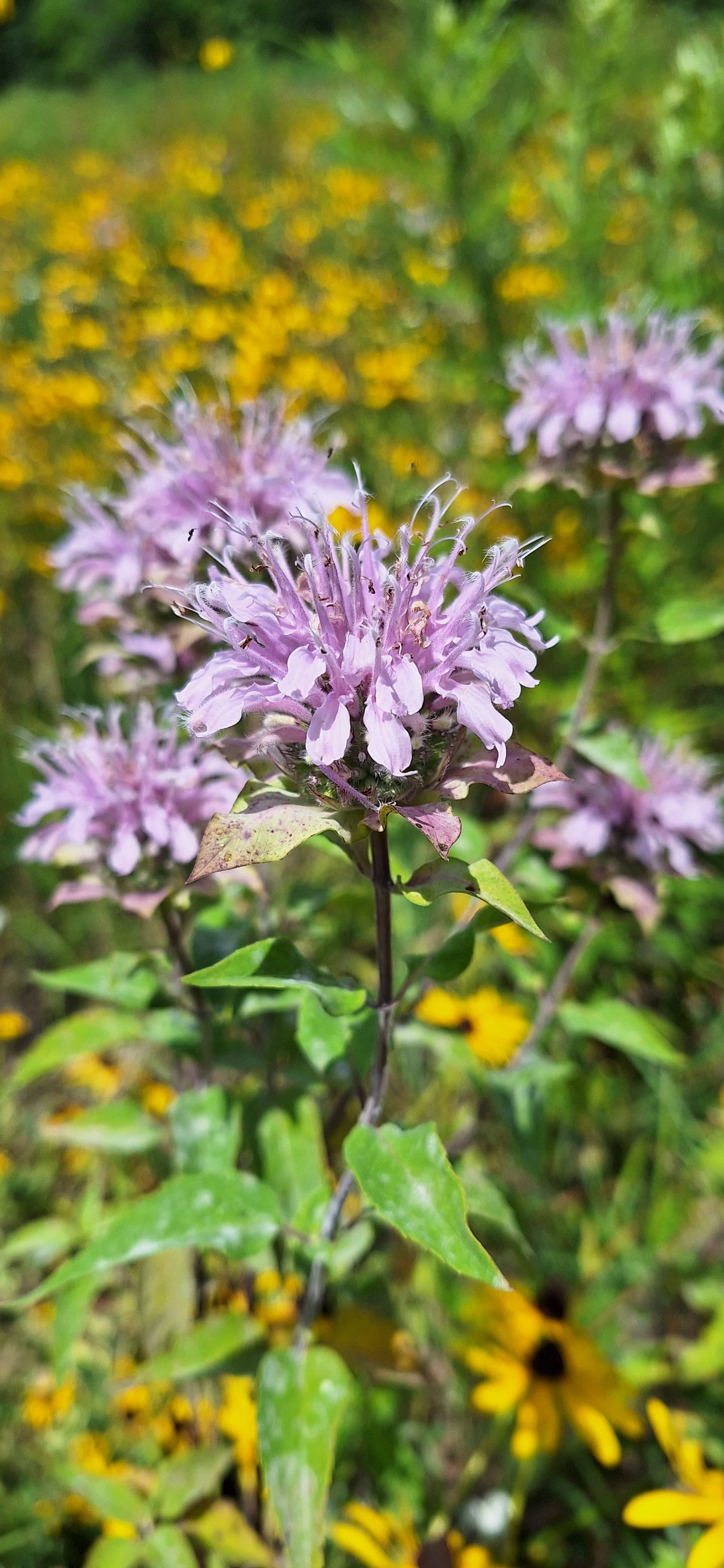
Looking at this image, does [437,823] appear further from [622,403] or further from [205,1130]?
[622,403]

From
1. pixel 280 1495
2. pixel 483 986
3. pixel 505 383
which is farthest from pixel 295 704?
pixel 483 986

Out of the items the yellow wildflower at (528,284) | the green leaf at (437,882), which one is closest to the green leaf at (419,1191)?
the green leaf at (437,882)

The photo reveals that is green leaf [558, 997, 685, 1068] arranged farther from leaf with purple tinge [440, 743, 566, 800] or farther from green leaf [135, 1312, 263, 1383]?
leaf with purple tinge [440, 743, 566, 800]

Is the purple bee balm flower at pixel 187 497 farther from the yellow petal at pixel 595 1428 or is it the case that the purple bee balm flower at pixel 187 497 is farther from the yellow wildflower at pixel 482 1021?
the yellow petal at pixel 595 1428

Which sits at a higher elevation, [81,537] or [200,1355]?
[81,537]

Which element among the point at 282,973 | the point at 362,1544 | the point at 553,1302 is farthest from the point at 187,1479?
the point at 282,973

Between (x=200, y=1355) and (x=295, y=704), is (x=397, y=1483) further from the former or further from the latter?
(x=295, y=704)
